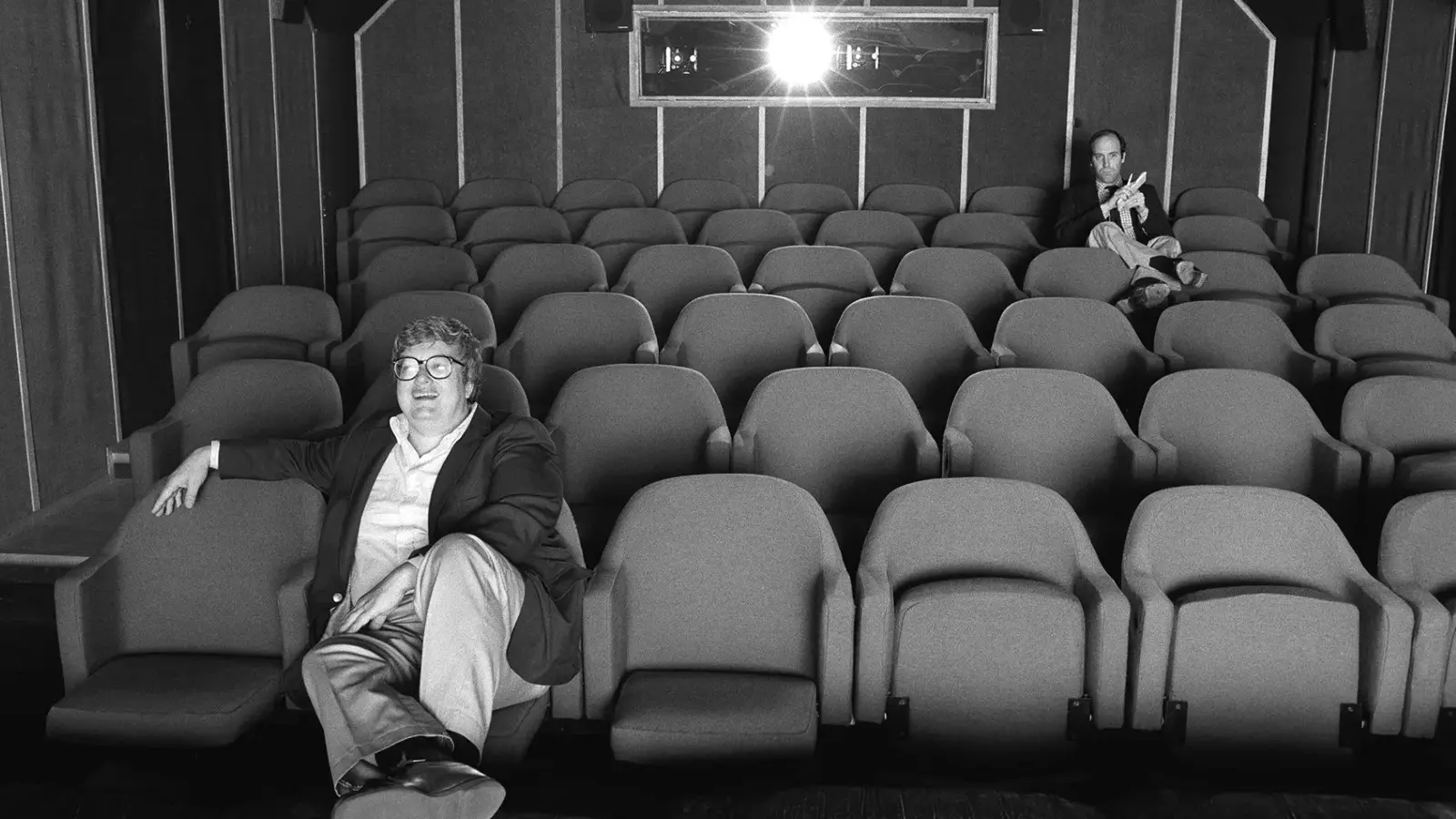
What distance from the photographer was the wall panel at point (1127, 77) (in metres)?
7.46

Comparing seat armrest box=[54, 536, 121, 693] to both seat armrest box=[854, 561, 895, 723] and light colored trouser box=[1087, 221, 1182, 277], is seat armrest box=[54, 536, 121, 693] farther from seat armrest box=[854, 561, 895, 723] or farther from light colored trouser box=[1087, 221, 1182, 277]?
light colored trouser box=[1087, 221, 1182, 277]

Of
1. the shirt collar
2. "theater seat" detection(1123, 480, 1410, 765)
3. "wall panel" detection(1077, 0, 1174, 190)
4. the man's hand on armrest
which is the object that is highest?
"wall panel" detection(1077, 0, 1174, 190)

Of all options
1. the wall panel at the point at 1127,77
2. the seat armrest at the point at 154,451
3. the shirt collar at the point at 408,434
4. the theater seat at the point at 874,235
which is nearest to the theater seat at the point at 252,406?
the seat armrest at the point at 154,451

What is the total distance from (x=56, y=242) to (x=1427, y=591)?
436 centimetres

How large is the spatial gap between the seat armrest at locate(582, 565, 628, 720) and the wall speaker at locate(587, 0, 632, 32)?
5603 mm

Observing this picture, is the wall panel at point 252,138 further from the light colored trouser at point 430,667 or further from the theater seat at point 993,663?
the theater seat at point 993,663

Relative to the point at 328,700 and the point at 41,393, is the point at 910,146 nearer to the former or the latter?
the point at 41,393

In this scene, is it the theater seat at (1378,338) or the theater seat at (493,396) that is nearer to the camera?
the theater seat at (493,396)

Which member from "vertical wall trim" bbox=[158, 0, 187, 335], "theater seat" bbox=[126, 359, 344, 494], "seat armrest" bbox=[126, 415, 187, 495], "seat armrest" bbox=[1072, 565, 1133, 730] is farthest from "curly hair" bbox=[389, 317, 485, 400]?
"vertical wall trim" bbox=[158, 0, 187, 335]

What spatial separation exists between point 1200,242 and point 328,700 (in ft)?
17.6

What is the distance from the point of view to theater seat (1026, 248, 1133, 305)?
5164 mm

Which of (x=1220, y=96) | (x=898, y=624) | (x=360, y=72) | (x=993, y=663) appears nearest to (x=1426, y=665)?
(x=993, y=663)

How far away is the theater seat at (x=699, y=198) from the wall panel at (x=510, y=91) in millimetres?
954

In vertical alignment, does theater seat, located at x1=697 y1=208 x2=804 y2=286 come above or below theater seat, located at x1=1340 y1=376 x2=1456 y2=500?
above
